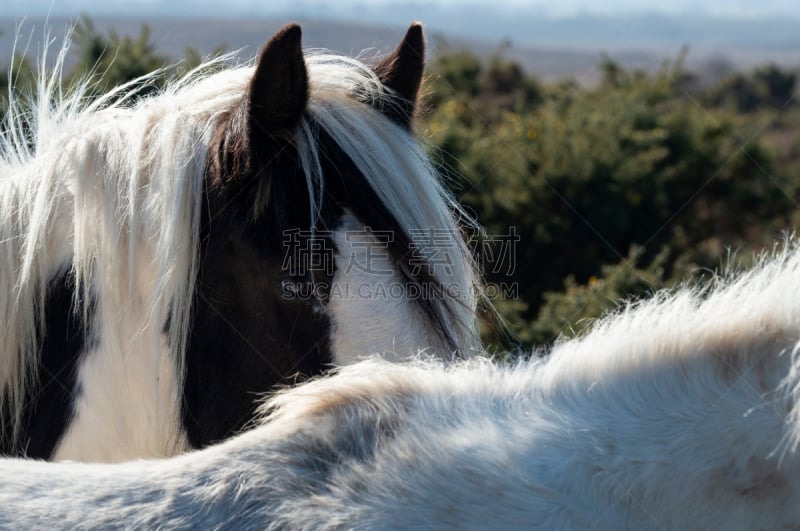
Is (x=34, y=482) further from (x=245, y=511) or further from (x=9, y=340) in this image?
(x=9, y=340)

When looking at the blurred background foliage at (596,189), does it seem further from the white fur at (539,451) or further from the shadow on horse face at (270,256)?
the white fur at (539,451)

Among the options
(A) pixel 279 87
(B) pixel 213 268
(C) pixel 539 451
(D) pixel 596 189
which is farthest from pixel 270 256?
(D) pixel 596 189

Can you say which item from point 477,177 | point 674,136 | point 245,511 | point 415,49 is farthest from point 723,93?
point 245,511

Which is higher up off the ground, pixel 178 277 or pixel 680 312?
pixel 680 312

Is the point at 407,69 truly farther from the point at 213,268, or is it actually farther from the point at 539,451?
the point at 539,451

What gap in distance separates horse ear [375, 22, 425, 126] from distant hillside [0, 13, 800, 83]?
0.36m

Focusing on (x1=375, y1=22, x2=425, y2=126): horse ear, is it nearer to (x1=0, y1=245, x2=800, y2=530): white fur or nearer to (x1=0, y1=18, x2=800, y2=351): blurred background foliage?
(x1=0, y1=245, x2=800, y2=530): white fur

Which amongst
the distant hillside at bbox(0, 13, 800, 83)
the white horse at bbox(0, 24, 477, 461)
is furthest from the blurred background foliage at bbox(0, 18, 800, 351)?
the white horse at bbox(0, 24, 477, 461)

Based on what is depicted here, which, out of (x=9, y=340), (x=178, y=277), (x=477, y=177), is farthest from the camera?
(x=477, y=177)

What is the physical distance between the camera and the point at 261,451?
1.17 m

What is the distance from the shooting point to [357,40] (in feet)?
77.2

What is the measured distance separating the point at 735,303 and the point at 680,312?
73 mm

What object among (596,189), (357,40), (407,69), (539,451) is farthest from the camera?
(357,40)

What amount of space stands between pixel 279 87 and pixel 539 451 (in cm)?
116
